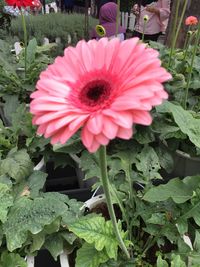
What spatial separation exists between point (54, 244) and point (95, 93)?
19.6 inches

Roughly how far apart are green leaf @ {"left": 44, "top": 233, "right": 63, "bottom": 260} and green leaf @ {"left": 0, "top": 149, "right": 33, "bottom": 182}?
0.20 metres

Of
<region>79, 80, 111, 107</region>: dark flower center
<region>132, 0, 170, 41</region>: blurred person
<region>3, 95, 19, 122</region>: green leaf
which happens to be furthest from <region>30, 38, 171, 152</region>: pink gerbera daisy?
<region>132, 0, 170, 41</region>: blurred person

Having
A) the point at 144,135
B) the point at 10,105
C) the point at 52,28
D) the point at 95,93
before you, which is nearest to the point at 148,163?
the point at 144,135

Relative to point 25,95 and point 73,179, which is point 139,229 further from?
point 25,95

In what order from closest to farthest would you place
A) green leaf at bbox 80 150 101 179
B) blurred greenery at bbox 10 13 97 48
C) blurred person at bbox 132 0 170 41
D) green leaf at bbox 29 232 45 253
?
green leaf at bbox 29 232 45 253
green leaf at bbox 80 150 101 179
blurred greenery at bbox 10 13 97 48
blurred person at bbox 132 0 170 41

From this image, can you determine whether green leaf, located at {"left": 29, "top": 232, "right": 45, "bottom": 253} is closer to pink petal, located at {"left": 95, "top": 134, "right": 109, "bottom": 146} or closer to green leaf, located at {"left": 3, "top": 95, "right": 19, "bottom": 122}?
pink petal, located at {"left": 95, "top": 134, "right": 109, "bottom": 146}

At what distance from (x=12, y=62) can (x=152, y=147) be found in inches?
31.8

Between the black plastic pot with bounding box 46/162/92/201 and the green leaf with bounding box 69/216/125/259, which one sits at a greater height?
the green leaf with bounding box 69/216/125/259

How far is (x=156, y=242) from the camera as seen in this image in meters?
0.90

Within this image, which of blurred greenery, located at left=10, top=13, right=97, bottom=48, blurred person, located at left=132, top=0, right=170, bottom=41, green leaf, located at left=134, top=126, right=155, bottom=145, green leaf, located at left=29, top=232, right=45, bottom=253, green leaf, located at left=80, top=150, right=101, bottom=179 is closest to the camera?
green leaf, located at left=29, top=232, right=45, bottom=253

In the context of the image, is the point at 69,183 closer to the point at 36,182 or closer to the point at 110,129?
the point at 36,182

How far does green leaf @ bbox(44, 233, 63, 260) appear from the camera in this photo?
0.85 metres

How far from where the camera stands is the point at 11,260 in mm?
823

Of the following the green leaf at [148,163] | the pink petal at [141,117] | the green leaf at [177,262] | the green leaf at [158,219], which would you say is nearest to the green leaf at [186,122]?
the green leaf at [148,163]
